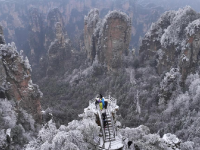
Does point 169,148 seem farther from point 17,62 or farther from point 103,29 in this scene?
point 103,29

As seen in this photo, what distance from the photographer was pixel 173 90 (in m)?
30.6

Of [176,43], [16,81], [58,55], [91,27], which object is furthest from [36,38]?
[16,81]

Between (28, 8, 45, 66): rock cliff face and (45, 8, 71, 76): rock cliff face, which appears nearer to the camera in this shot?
(45, 8, 71, 76): rock cliff face

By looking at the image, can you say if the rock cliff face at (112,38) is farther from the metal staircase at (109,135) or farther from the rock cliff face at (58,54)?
the metal staircase at (109,135)

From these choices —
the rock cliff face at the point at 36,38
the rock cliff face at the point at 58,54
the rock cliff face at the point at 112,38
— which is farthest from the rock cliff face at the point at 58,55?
the rock cliff face at the point at 36,38

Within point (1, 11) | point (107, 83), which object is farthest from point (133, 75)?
point (1, 11)

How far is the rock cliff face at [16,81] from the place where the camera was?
22333 mm

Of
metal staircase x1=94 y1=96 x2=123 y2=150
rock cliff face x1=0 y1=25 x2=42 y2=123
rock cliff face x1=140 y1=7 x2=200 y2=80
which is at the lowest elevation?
metal staircase x1=94 y1=96 x2=123 y2=150

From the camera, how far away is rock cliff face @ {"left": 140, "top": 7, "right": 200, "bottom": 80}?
3181 centimetres

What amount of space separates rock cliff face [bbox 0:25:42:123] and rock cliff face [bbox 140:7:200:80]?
25.2 m

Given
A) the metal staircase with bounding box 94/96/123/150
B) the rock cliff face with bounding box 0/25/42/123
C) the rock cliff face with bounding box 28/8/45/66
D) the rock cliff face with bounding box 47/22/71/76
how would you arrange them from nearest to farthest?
1. the metal staircase with bounding box 94/96/123/150
2. the rock cliff face with bounding box 0/25/42/123
3. the rock cliff face with bounding box 47/22/71/76
4. the rock cliff face with bounding box 28/8/45/66

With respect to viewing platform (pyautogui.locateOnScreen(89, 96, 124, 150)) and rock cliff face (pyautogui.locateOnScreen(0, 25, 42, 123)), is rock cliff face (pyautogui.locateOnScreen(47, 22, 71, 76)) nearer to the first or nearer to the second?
rock cliff face (pyautogui.locateOnScreen(0, 25, 42, 123))

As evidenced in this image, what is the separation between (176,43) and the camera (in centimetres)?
3562

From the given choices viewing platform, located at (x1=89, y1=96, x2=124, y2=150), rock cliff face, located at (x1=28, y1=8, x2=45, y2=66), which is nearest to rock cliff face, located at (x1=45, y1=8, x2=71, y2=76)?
rock cliff face, located at (x1=28, y1=8, x2=45, y2=66)
